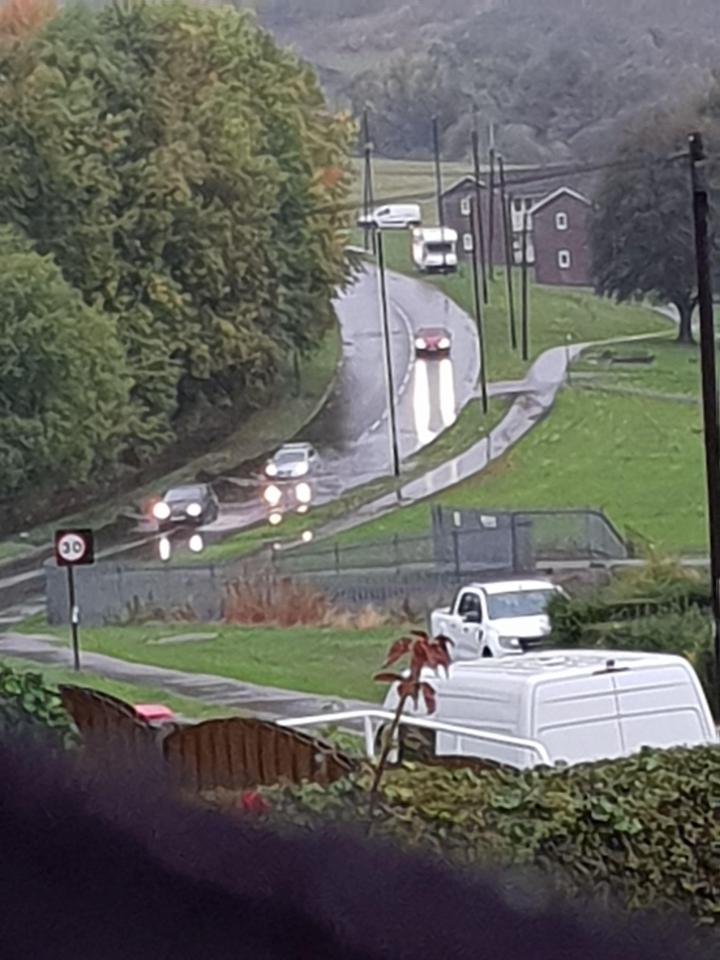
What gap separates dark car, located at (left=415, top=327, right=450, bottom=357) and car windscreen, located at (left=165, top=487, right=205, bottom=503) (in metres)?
0.37

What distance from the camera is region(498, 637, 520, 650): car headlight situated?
2.13 m

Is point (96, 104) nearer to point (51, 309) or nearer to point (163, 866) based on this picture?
point (51, 309)

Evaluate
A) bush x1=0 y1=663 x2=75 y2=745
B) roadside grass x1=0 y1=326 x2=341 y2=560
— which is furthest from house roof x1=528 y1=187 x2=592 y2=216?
bush x1=0 y1=663 x2=75 y2=745

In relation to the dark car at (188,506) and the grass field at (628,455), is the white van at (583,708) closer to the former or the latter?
the grass field at (628,455)

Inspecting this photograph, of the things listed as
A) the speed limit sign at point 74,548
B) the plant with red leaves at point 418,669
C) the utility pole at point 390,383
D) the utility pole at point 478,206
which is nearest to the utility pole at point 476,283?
the utility pole at point 478,206

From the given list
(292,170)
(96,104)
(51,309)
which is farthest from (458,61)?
(51,309)

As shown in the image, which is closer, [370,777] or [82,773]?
[82,773]

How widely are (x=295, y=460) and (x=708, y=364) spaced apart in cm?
58

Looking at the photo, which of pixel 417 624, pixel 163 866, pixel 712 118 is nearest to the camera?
pixel 163 866

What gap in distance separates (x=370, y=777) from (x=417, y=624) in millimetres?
860

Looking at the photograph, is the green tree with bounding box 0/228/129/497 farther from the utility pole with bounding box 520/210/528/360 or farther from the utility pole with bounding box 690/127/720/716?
the utility pole with bounding box 690/127/720/716

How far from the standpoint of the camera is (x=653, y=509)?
82.0 inches

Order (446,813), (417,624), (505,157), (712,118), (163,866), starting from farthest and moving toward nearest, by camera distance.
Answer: (417,624), (505,157), (712,118), (446,813), (163,866)

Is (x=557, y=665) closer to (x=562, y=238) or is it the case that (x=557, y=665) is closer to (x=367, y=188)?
(x=562, y=238)
